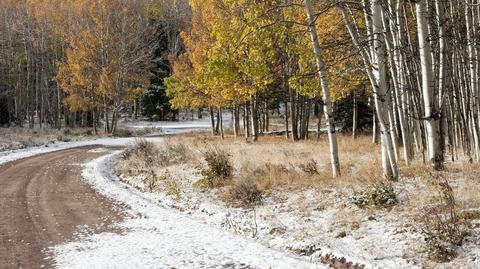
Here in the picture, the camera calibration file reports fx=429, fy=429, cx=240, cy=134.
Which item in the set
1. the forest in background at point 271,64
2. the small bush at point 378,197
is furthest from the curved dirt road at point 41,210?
the forest in background at point 271,64

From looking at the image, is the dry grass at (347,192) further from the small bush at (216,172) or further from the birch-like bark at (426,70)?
the birch-like bark at (426,70)

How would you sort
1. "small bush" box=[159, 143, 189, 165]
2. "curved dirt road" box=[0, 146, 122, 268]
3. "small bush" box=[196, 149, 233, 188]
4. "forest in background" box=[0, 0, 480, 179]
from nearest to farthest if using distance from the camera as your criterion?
"curved dirt road" box=[0, 146, 122, 268], "forest in background" box=[0, 0, 480, 179], "small bush" box=[196, 149, 233, 188], "small bush" box=[159, 143, 189, 165]

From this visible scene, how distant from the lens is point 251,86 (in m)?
21.0

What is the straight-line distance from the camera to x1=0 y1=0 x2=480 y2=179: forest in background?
9844mm

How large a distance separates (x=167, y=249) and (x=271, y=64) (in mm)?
16523

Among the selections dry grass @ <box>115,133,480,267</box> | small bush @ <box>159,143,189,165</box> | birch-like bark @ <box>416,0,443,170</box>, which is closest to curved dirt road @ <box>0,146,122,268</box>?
dry grass @ <box>115,133,480,267</box>

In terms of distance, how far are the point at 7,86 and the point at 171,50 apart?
20296 mm

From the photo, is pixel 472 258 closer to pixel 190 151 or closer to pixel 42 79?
pixel 190 151

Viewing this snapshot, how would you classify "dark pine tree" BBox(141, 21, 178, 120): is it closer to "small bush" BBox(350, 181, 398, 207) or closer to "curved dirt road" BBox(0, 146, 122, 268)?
"curved dirt road" BBox(0, 146, 122, 268)

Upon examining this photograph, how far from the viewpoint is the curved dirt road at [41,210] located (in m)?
7.35

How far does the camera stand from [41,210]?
33.5 feet

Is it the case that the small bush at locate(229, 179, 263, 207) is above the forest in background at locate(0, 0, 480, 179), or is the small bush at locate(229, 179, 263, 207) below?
below

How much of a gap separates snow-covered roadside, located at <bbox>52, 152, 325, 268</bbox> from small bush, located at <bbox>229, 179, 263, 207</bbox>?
1099 mm

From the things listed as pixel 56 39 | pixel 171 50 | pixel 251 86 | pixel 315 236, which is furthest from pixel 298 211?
pixel 171 50
